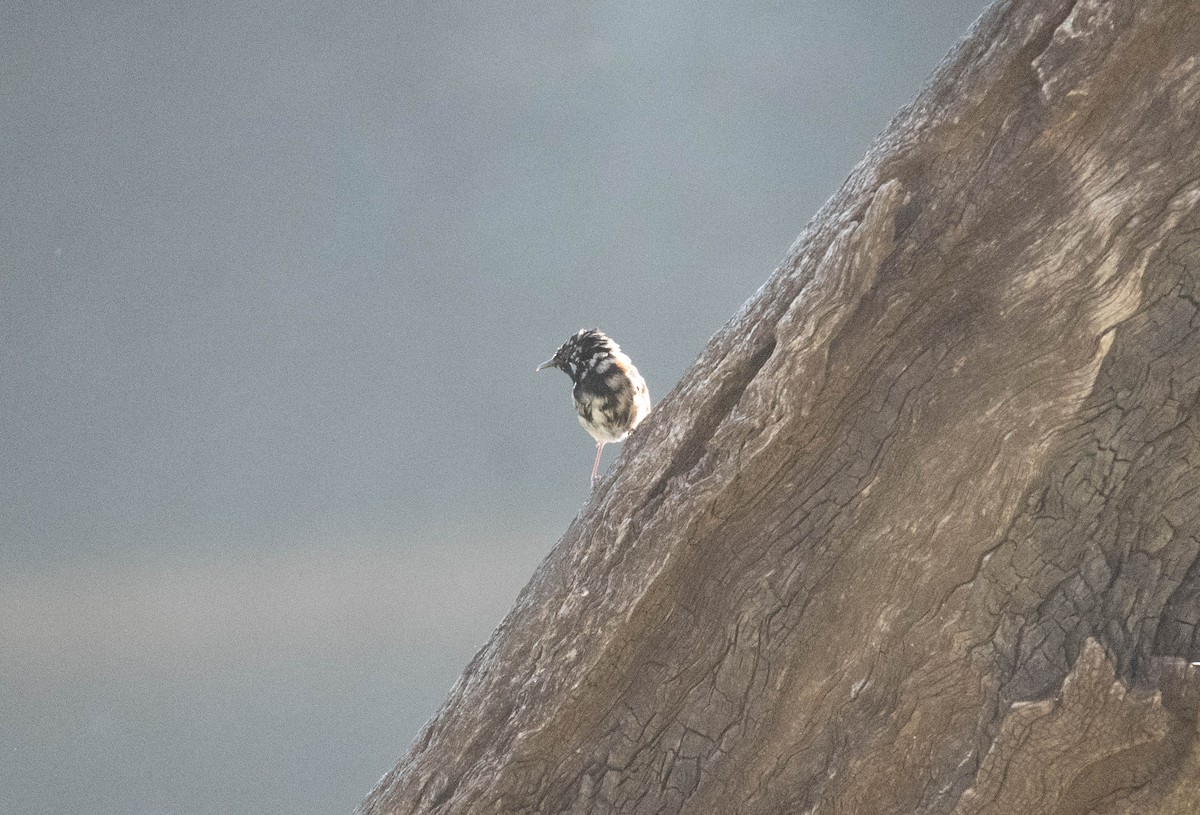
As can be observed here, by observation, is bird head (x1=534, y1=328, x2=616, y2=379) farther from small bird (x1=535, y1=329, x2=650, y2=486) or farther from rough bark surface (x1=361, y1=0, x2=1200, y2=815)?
rough bark surface (x1=361, y1=0, x2=1200, y2=815)

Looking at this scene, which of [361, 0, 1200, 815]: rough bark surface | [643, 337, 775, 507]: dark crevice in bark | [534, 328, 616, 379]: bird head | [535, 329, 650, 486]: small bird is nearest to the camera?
[361, 0, 1200, 815]: rough bark surface

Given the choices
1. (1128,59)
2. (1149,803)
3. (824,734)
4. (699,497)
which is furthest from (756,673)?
(1128,59)

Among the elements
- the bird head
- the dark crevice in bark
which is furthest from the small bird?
the dark crevice in bark

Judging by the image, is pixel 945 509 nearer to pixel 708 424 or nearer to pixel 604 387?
pixel 708 424

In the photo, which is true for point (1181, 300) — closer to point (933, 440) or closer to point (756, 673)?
point (933, 440)

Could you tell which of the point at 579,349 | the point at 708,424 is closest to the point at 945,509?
the point at 708,424

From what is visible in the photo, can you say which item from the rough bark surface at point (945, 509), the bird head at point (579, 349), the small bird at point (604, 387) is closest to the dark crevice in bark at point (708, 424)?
the rough bark surface at point (945, 509)
